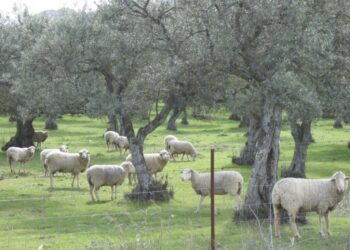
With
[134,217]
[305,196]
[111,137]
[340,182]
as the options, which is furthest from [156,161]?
[111,137]

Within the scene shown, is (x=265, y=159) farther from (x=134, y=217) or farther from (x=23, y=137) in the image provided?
(x=23, y=137)

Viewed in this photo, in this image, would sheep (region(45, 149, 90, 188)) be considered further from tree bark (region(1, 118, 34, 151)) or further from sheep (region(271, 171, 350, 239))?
tree bark (region(1, 118, 34, 151))

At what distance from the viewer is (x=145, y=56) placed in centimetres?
2345

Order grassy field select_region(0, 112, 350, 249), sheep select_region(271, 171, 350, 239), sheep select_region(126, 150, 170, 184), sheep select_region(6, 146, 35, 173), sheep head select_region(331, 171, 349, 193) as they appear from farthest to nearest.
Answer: sheep select_region(6, 146, 35, 173) → sheep select_region(126, 150, 170, 184) → sheep head select_region(331, 171, 349, 193) → sheep select_region(271, 171, 350, 239) → grassy field select_region(0, 112, 350, 249)

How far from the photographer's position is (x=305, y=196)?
17.6 meters

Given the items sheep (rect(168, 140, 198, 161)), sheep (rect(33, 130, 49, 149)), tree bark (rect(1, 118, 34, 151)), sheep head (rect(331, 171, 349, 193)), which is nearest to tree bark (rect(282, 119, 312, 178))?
sheep (rect(168, 140, 198, 161))

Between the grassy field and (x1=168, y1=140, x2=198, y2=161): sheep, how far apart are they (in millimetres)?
804

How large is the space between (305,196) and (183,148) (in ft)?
68.0

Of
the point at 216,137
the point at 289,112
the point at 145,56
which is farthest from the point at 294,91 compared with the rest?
the point at 216,137

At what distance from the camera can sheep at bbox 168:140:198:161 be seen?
38.0m

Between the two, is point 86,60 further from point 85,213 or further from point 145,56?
point 85,213

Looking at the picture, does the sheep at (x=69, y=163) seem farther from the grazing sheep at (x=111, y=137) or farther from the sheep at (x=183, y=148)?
the grazing sheep at (x=111, y=137)

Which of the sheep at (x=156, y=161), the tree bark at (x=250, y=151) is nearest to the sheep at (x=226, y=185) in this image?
the sheep at (x=156, y=161)

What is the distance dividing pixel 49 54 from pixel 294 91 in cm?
1016
